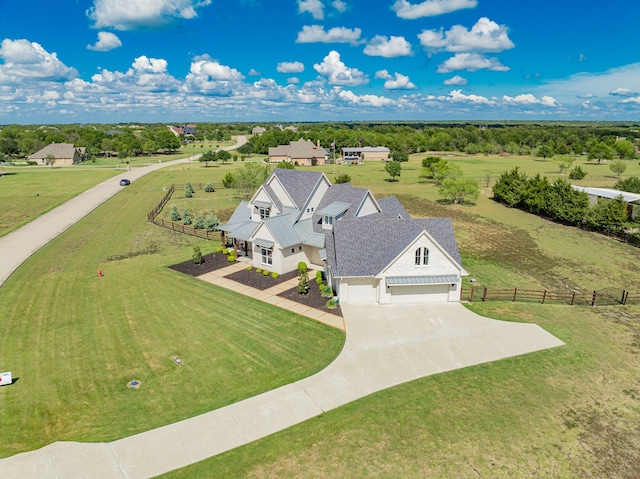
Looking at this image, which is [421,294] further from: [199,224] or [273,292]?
[199,224]

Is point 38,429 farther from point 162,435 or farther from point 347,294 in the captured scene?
point 347,294

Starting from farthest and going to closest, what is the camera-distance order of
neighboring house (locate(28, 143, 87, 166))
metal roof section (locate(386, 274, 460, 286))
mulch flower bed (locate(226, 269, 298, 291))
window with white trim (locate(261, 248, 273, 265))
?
neighboring house (locate(28, 143, 87, 166)), window with white trim (locate(261, 248, 273, 265)), mulch flower bed (locate(226, 269, 298, 291)), metal roof section (locate(386, 274, 460, 286))

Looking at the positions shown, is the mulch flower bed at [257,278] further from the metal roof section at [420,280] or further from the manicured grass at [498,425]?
the manicured grass at [498,425]

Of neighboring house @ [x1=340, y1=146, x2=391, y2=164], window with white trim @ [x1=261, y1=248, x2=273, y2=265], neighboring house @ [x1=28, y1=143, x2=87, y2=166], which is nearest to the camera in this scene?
window with white trim @ [x1=261, y1=248, x2=273, y2=265]

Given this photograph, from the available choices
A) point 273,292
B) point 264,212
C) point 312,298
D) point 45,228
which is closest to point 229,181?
point 45,228

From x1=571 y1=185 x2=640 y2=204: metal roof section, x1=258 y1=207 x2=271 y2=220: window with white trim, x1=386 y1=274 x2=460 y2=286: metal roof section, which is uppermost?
x1=571 y1=185 x2=640 y2=204: metal roof section

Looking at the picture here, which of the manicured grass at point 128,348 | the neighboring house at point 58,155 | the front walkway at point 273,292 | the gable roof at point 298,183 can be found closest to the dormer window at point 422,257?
the front walkway at point 273,292

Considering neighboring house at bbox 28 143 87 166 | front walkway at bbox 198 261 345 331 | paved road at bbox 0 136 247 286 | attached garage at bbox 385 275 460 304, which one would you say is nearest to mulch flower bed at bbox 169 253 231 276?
front walkway at bbox 198 261 345 331

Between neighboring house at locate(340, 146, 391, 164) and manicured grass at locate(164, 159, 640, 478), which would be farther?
neighboring house at locate(340, 146, 391, 164)

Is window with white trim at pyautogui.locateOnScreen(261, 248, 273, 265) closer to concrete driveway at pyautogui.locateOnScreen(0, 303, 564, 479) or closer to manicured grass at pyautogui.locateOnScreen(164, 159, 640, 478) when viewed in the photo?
concrete driveway at pyautogui.locateOnScreen(0, 303, 564, 479)
